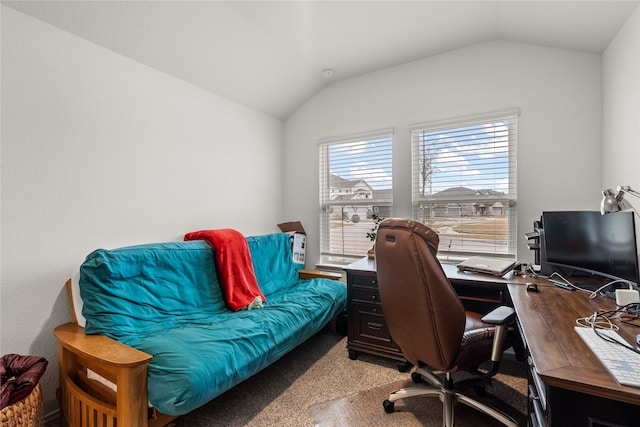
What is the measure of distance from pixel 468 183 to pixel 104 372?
2.98m

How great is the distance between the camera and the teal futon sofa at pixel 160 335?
4.49ft

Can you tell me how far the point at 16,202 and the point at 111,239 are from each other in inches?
21.7

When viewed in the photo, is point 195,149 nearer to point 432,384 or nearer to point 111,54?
point 111,54

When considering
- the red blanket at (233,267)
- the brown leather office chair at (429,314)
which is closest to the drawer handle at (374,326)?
the brown leather office chair at (429,314)

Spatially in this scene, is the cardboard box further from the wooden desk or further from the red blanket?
the wooden desk

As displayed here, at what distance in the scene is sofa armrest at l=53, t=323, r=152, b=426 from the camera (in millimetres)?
1322

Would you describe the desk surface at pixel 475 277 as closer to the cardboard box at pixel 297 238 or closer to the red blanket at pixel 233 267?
the red blanket at pixel 233 267

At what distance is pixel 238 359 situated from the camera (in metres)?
1.63

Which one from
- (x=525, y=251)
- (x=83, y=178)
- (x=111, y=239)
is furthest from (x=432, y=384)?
(x=83, y=178)

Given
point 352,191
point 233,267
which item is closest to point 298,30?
point 352,191

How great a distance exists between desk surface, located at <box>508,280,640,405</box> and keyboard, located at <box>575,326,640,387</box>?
0.05 ft

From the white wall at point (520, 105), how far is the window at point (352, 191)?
0.44ft

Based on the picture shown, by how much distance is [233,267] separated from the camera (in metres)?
2.46

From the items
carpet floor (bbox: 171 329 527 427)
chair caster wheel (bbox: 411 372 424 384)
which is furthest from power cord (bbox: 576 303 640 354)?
chair caster wheel (bbox: 411 372 424 384)
